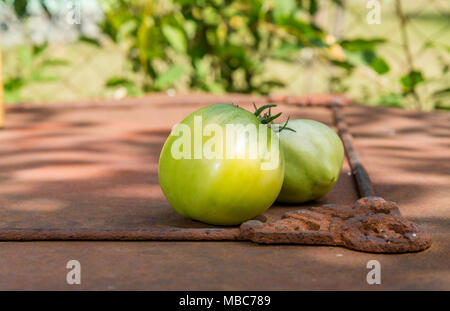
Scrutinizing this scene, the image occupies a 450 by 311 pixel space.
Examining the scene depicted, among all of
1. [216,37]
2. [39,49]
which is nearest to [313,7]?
[216,37]

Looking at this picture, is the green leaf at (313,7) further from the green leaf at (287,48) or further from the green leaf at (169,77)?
the green leaf at (169,77)

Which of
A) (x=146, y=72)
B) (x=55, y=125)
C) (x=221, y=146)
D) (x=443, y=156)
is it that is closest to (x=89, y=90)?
(x=146, y=72)

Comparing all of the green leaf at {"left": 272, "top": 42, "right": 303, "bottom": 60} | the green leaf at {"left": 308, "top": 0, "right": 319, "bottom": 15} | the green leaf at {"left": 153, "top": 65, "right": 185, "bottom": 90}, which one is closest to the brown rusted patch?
the green leaf at {"left": 272, "top": 42, "right": 303, "bottom": 60}

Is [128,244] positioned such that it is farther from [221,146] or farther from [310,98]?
[310,98]

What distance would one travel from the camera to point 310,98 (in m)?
2.56

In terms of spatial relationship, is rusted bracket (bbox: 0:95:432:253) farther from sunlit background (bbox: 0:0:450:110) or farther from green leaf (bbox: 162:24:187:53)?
green leaf (bbox: 162:24:187:53)

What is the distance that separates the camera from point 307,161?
1147mm

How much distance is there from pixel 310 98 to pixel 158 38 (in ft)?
3.62

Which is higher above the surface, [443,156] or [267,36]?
[267,36]

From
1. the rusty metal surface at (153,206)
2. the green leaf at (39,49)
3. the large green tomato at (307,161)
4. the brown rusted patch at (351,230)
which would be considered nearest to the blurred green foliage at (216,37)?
the green leaf at (39,49)

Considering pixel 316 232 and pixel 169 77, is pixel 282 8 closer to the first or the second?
pixel 169 77

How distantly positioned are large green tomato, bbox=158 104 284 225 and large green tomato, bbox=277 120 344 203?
12 cm

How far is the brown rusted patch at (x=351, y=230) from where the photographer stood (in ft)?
3.00
